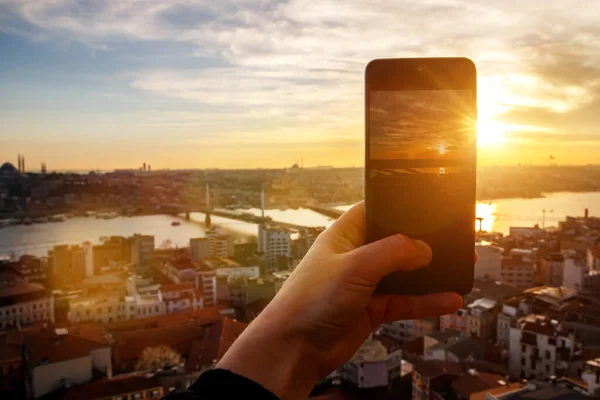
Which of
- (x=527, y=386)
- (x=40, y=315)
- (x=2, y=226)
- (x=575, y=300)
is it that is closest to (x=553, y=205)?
Answer: (x=575, y=300)

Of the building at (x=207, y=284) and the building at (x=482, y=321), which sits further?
the building at (x=207, y=284)

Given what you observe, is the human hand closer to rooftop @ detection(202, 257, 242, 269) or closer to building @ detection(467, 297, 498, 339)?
building @ detection(467, 297, 498, 339)

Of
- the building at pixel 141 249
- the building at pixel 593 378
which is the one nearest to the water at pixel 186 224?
the building at pixel 141 249

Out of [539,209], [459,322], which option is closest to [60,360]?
[459,322]

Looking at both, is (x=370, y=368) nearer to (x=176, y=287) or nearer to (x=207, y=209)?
(x=176, y=287)

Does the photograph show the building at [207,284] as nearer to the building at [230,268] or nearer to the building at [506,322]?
the building at [230,268]

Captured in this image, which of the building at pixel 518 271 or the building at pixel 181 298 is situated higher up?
the building at pixel 518 271

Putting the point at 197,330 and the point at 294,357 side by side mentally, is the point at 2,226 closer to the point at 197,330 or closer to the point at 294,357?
the point at 197,330
